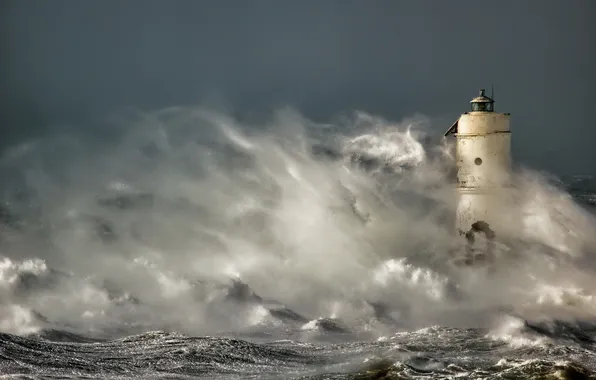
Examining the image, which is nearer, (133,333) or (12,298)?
(133,333)

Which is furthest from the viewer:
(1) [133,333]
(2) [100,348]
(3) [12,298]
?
(3) [12,298]

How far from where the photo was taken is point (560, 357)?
35.1 metres

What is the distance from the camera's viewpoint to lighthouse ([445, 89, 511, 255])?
50406mm

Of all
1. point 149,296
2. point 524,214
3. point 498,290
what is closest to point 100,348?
point 149,296

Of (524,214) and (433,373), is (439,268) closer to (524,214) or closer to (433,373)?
(524,214)

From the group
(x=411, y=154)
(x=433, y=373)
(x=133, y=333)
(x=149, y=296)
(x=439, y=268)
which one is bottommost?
(x=433, y=373)

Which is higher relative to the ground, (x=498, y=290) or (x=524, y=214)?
(x=524, y=214)

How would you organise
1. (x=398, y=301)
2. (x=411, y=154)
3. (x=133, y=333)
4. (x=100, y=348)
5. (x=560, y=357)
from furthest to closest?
1. (x=411, y=154)
2. (x=398, y=301)
3. (x=133, y=333)
4. (x=100, y=348)
5. (x=560, y=357)

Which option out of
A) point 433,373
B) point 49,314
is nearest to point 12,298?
point 49,314

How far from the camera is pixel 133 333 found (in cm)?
4084

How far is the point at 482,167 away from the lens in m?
50.7

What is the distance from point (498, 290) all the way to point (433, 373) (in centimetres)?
1579

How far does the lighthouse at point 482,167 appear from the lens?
1984 inches

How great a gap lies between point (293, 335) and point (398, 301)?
7.85m
